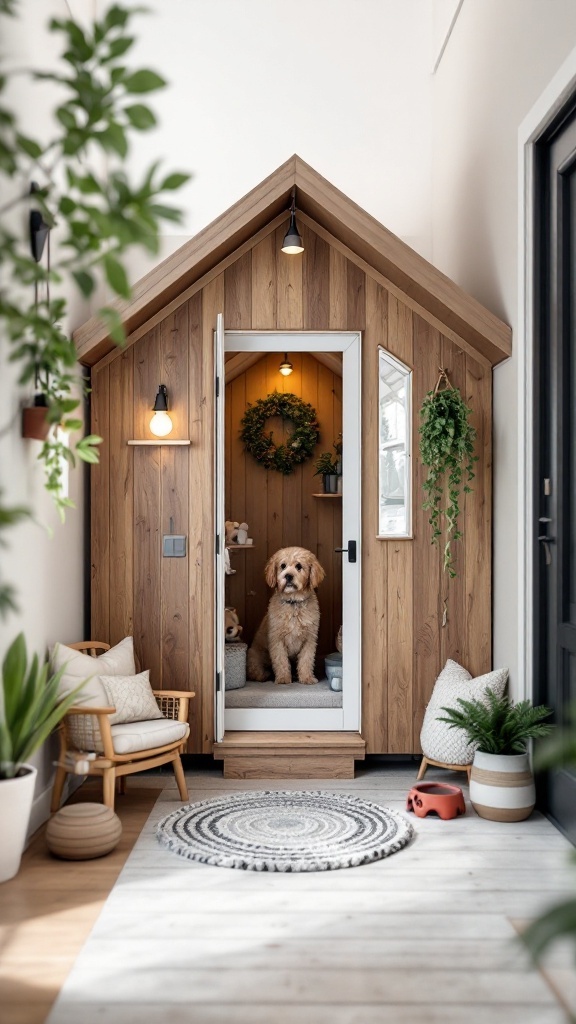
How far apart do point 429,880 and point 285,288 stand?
2710 mm

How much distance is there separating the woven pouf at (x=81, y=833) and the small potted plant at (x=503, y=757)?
4.57 ft

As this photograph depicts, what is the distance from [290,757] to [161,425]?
167 centimetres

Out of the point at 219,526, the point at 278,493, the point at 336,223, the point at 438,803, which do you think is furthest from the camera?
the point at 278,493

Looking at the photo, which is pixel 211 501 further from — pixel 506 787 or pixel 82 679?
pixel 506 787

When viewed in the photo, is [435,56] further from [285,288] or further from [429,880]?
[429,880]

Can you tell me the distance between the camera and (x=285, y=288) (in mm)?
4289

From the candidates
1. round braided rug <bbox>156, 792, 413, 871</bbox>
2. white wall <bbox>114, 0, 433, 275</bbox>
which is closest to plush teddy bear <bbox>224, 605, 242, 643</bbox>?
round braided rug <bbox>156, 792, 413, 871</bbox>

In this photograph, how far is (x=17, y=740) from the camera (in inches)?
114

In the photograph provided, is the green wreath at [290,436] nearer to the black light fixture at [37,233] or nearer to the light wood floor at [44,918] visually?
the black light fixture at [37,233]

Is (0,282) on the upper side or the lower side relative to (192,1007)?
upper

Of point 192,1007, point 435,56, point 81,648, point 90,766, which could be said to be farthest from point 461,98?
point 192,1007

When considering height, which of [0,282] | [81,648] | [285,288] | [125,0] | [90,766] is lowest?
[90,766]

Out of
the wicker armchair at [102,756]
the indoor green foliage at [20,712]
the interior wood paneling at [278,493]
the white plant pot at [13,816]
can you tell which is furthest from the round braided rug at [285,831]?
the interior wood paneling at [278,493]

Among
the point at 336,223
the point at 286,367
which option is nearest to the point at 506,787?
the point at 336,223
